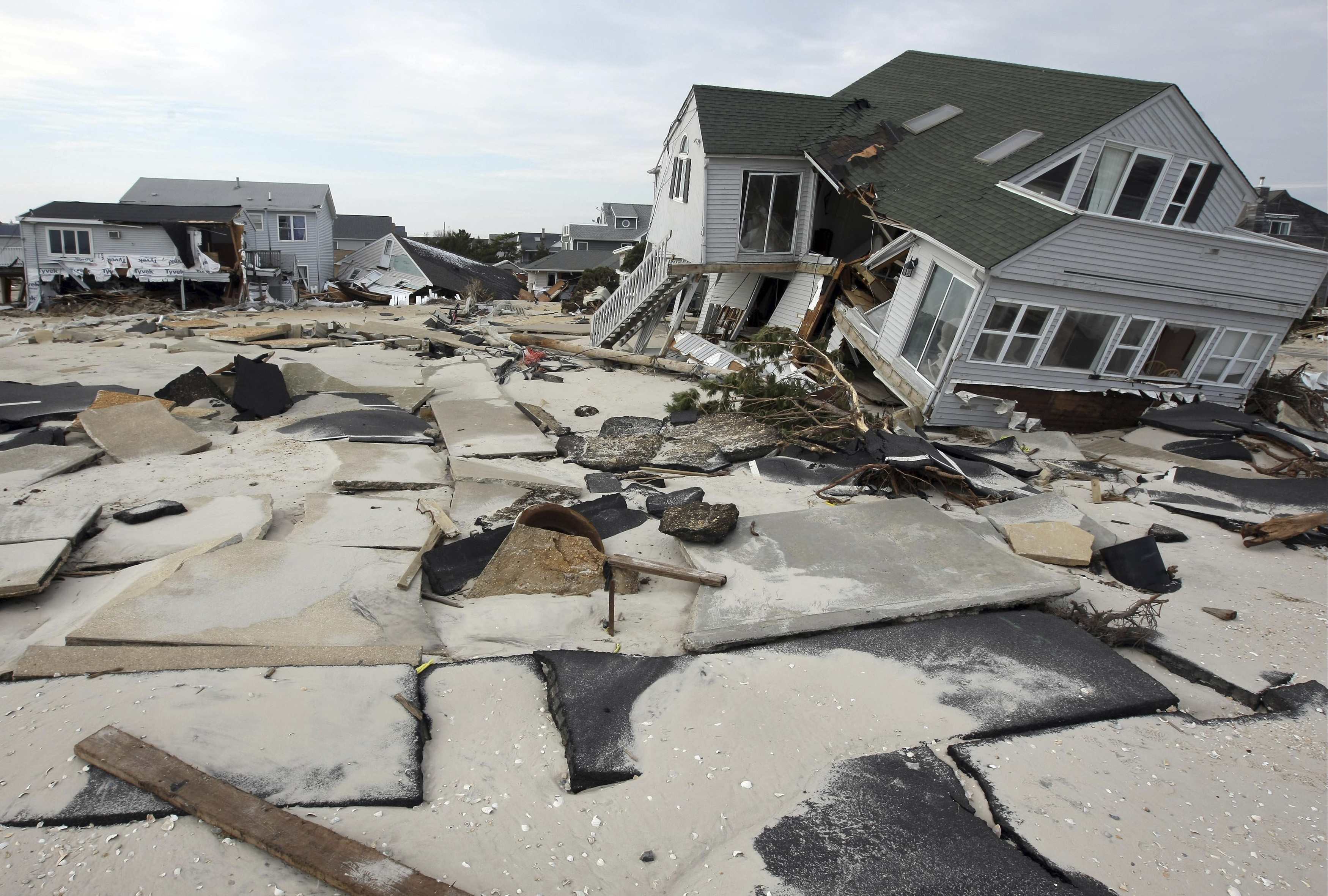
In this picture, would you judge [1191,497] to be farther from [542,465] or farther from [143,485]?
[143,485]

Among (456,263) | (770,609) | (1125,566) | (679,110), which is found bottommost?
(456,263)

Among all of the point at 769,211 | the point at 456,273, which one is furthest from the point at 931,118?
the point at 456,273

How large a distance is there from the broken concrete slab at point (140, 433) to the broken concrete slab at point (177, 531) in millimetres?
2039

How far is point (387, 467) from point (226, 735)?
4570 mm

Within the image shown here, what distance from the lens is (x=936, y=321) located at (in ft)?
36.6

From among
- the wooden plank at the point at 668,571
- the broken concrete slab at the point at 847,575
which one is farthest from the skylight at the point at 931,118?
the wooden plank at the point at 668,571

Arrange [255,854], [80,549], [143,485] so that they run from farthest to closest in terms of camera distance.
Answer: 1. [143,485]
2. [80,549]
3. [255,854]

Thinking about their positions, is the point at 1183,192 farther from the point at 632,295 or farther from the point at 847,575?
the point at 847,575

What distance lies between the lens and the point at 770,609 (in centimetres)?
454

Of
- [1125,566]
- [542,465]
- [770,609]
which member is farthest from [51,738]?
[1125,566]

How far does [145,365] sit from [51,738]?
453 inches

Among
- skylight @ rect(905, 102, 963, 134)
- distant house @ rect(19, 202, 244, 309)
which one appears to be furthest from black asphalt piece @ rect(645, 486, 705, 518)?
distant house @ rect(19, 202, 244, 309)

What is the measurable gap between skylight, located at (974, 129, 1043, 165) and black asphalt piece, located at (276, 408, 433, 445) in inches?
439

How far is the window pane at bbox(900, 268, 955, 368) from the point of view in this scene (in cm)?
1118
